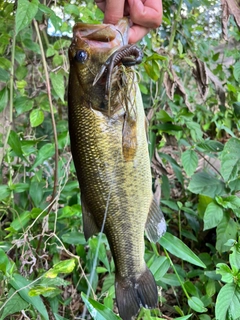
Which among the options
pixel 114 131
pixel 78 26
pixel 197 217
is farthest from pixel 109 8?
pixel 197 217

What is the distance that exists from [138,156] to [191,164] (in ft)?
2.44

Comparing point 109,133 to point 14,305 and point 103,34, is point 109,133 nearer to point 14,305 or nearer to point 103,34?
point 103,34

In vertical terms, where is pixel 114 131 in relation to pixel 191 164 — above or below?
above

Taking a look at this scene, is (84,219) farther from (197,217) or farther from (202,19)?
(202,19)

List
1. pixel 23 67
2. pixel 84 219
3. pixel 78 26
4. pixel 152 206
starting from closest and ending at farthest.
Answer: pixel 78 26 < pixel 84 219 < pixel 152 206 < pixel 23 67

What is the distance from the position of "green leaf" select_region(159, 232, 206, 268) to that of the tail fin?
176mm

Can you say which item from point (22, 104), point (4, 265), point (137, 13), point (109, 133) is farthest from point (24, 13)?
point (4, 265)

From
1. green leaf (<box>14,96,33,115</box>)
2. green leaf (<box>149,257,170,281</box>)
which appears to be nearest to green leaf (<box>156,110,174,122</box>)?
green leaf (<box>14,96,33,115</box>)

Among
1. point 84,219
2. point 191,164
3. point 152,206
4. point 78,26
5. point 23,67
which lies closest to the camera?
point 78,26

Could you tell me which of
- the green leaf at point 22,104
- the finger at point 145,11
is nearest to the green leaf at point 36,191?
the green leaf at point 22,104

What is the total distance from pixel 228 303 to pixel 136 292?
349 mm

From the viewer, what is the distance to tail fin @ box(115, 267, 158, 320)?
1467mm

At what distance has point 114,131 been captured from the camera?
130cm

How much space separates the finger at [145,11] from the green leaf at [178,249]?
810mm
